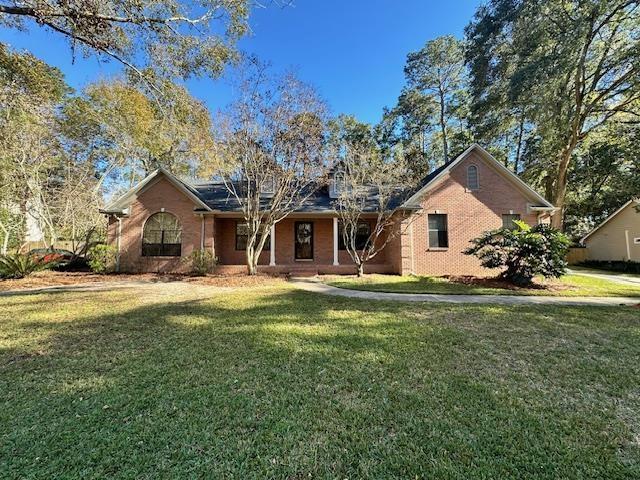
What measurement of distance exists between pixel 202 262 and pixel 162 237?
2718mm

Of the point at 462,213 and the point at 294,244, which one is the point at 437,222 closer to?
the point at 462,213

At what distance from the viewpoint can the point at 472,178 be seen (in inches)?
579

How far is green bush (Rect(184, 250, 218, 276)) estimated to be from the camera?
14.1 meters

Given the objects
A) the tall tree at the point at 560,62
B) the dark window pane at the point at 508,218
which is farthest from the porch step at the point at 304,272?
the tall tree at the point at 560,62

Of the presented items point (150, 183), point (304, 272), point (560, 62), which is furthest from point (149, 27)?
point (560, 62)

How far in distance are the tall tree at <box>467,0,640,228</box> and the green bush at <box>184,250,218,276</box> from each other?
734 inches

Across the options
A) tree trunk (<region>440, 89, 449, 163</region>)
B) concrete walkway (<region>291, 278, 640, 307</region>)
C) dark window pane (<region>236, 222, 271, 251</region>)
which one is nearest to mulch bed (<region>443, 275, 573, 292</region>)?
concrete walkway (<region>291, 278, 640, 307</region>)

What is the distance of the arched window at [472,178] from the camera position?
1468 centimetres

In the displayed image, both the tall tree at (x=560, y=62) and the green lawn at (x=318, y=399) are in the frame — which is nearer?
the green lawn at (x=318, y=399)

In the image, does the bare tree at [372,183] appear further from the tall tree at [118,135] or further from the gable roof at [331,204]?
the tall tree at [118,135]

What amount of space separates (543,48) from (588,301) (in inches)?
646

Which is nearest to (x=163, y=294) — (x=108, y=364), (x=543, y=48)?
(x=108, y=364)

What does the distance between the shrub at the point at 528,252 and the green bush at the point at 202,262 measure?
10.8 metres

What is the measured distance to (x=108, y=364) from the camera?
395 cm
